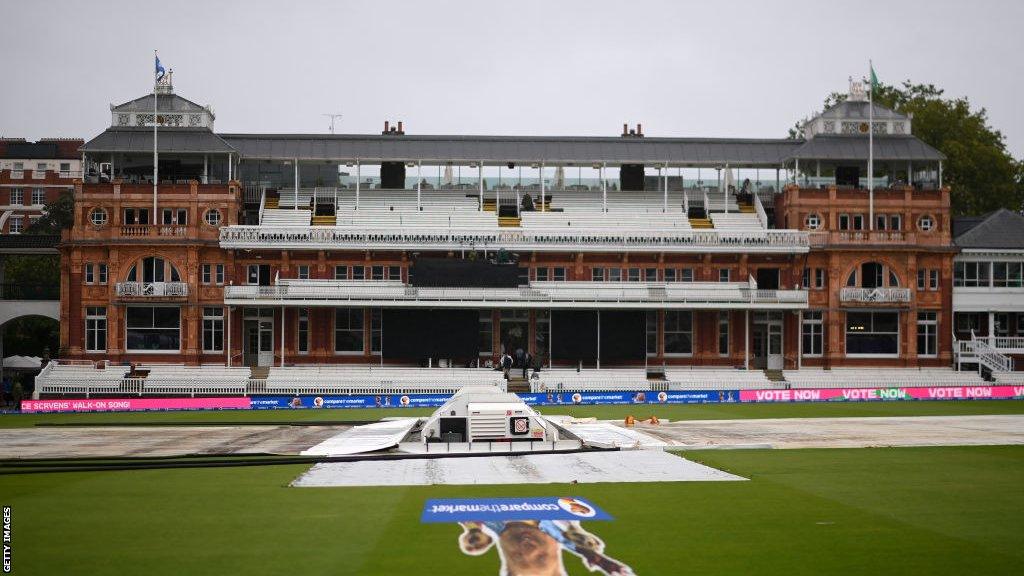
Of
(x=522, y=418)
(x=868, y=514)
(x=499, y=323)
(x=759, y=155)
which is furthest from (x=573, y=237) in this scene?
(x=868, y=514)

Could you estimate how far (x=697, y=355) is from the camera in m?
62.2

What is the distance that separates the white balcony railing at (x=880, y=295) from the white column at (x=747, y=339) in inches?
258

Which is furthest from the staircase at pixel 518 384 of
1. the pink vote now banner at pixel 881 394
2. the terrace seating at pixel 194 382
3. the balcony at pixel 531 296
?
the terrace seating at pixel 194 382

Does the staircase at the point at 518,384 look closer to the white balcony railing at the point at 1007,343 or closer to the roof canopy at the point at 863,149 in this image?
the roof canopy at the point at 863,149

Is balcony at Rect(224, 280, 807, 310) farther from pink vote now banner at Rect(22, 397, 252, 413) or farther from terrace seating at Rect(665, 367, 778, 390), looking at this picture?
pink vote now banner at Rect(22, 397, 252, 413)

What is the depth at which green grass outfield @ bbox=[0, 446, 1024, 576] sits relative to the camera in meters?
14.4

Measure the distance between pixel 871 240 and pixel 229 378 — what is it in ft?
129

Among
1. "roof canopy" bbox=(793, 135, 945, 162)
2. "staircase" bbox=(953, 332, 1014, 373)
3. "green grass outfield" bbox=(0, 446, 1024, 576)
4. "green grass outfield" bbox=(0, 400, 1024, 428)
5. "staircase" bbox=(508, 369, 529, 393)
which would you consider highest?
"roof canopy" bbox=(793, 135, 945, 162)

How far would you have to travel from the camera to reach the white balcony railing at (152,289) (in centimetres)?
6012

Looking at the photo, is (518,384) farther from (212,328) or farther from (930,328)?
(930,328)

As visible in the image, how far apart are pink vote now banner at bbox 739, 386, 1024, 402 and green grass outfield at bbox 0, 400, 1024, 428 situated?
1.61 m

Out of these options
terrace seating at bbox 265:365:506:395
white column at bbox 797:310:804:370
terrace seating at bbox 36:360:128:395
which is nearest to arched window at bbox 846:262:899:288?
white column at bbox 797:310:804:370

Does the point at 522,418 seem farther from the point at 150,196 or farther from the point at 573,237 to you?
the point at 150,196

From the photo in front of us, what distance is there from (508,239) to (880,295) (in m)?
23.1
